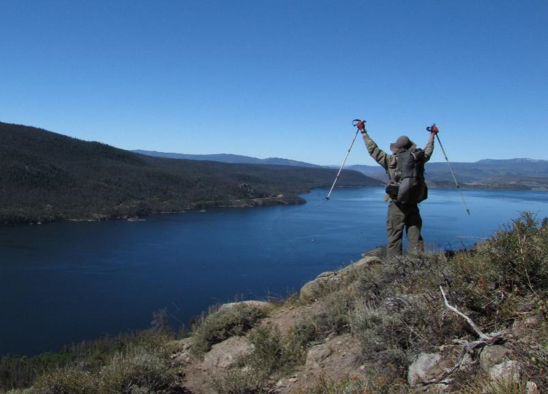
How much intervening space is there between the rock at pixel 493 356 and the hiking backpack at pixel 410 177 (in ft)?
7.98

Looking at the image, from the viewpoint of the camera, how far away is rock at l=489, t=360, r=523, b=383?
1.98 m

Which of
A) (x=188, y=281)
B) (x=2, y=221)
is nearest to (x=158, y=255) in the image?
(x=188, y=281)

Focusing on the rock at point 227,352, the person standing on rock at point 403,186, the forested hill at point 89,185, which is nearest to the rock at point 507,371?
the person standing on rock at point 403,186

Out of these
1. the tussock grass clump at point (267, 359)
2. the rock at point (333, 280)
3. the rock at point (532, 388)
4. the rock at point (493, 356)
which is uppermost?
the rock at point (532, 388)

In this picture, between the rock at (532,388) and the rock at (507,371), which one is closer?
the rock at (532,388)

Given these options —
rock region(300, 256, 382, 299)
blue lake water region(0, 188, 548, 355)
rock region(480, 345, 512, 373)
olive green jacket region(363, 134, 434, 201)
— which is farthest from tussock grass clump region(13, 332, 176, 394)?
blue lake water region(0, 188, 548, 355)

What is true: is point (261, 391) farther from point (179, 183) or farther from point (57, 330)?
point (179, 183)

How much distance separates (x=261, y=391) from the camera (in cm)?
339

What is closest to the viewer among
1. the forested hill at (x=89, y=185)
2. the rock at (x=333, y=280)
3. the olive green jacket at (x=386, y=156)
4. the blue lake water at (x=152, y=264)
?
the olive green jacket at (x=386, y=156)

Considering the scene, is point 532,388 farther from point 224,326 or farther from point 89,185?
point 89,185

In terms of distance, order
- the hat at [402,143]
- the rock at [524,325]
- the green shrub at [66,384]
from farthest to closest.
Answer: the hat at [402,143] < the green shrub at [66,384] < the rock at [524,325]

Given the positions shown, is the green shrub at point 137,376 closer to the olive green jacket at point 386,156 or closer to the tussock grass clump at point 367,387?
the tussock grass clump at point 367,387

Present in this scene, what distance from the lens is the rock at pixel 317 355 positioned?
3.64 m

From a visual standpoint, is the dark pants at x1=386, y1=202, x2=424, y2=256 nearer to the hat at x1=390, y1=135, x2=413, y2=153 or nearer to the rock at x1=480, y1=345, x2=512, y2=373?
the hat at x1=390, y1=135, x2=413, y2=153
